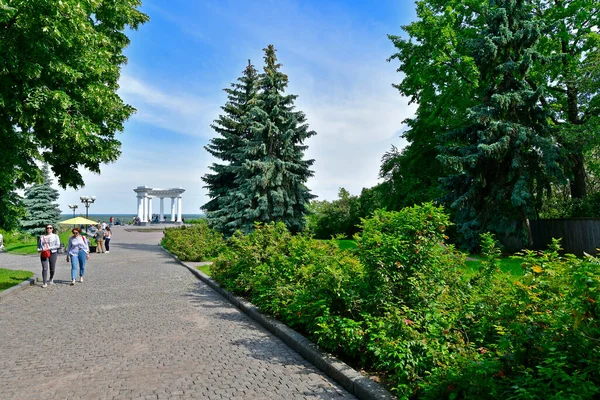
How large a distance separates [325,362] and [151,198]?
239 feet

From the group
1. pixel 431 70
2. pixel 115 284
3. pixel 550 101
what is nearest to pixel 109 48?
pixel 115 284

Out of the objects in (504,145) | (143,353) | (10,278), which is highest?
(504,145)

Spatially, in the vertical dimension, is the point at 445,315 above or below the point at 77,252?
below

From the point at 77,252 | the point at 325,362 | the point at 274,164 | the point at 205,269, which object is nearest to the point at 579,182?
the point at 274,164

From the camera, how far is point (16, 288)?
11008mm

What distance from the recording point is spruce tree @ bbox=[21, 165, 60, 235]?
37.0m

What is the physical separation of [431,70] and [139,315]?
62.7 ft

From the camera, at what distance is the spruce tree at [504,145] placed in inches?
672

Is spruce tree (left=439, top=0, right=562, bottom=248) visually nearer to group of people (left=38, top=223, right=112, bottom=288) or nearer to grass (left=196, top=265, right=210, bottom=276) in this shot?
grass (left=196, top=265, right=210, bottom=276)

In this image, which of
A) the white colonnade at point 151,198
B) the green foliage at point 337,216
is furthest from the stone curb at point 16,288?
the white colonnade at point 151,198

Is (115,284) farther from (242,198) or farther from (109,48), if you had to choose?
(242,198)

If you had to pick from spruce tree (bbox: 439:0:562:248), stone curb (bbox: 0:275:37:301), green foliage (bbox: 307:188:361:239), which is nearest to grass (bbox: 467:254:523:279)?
spruce tree (bbox: 439:0:562:248)

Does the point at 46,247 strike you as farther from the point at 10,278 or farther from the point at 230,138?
the point at 230,138

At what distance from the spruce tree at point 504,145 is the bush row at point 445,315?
500 inches
